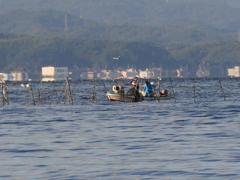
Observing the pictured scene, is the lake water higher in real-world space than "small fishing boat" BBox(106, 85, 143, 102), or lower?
lower

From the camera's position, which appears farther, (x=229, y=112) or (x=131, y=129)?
(x=229, y=112)

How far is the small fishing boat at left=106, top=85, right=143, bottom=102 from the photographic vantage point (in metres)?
64.2

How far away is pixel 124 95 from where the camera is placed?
2581 inches

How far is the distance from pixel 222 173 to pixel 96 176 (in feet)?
13.1

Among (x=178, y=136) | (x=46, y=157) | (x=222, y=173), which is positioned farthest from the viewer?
(x=178, y=136)

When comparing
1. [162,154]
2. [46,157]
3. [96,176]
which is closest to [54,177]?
[96,176]

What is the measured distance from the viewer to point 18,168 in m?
22.7

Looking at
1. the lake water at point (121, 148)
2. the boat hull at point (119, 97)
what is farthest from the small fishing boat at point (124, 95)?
the lake water at point (121, 148)

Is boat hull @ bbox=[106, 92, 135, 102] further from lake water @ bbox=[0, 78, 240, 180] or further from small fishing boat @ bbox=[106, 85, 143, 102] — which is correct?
lake water @ bbox=[0, 78, 240, 180]

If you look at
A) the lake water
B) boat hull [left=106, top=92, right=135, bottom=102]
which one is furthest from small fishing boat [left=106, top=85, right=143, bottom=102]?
the lake water

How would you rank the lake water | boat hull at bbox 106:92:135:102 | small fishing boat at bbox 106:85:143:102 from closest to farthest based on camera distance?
1. the lake water
2. small fishing boat at bbox 106:85:143:102
3. boat hull at bbox 106:92:135:102

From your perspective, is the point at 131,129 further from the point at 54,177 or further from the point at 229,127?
the point at 54,177

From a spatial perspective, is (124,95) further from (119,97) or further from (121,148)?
(121,148)

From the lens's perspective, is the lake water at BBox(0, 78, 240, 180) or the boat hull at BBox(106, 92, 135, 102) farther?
the boat hull at BBox(106, 92, 135, 102)
